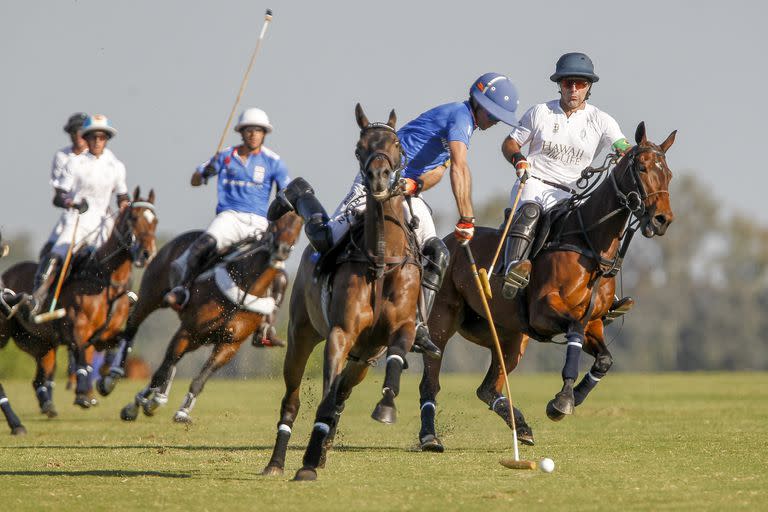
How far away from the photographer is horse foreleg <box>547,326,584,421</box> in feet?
35.5

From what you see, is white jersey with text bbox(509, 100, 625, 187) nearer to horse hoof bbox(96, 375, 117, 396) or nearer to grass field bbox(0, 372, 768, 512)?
grass field bbox(0, 372, 768, 512)

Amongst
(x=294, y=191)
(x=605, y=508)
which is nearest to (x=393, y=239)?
(x=294, y=191)

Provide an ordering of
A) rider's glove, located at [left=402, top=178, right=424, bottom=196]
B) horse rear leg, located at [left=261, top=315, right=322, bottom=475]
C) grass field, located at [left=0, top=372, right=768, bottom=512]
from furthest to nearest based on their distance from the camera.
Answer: horse rear leg, located at [left=261, top=315, right=322, bottom=475] → rider's glove, located at [left=402, top=178, right=424, bottom=196] → grass field, located at [left=0, top=372, right=768, bottom=512]

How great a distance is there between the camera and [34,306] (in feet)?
54.6

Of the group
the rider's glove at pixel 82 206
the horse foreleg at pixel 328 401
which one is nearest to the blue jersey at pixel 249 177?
the rider's glove at pixel 82 206

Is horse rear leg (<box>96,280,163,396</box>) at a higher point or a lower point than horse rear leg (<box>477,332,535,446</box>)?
lower

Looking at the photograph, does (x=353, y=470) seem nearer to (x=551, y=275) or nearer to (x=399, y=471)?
(x=399, y=471)

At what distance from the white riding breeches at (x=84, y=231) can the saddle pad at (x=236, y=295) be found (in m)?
2.81

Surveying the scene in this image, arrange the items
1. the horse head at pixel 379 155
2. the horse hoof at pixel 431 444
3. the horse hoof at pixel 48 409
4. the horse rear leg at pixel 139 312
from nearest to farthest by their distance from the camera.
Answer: the horse head at pixel 379 155
the horse hoof at pixel 431 444
the horse rear leg at pixel 139 312
the horse hoof at pixel 48 409

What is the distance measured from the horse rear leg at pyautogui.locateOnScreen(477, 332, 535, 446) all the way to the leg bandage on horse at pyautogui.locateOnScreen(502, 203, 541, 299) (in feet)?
3.25

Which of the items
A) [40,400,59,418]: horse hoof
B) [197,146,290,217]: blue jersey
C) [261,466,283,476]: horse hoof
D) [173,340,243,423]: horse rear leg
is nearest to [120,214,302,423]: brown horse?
[173,340,243,423]: horse rear leg

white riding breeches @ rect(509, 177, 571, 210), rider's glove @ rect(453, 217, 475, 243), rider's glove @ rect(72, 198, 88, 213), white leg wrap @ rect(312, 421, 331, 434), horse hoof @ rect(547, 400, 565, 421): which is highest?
white riding breeches @ rect(509, 177, 571, 210)

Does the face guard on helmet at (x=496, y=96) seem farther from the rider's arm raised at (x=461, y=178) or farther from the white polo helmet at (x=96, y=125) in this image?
the white polo helmet at (x=96, y=125)

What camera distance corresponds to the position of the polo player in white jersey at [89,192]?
16953mm
